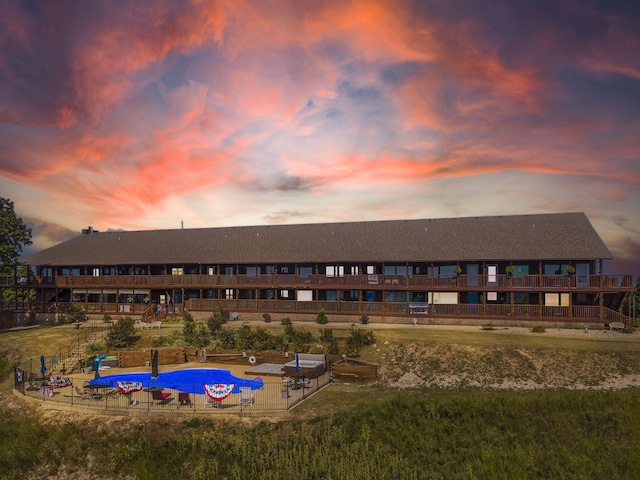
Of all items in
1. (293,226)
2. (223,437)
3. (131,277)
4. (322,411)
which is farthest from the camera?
(293,226)

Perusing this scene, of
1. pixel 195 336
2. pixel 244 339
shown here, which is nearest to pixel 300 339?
pixel 244 339

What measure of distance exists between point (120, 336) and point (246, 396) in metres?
17.1

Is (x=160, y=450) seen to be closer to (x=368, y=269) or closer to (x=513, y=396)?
(x=513, y=396)

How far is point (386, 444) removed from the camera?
22953mm

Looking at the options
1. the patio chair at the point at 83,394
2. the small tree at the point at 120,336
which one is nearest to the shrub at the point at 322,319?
the small tree at the point at 120,336

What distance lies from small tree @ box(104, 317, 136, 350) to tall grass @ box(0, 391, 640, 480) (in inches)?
496

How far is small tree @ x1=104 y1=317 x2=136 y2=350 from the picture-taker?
38.5 metres

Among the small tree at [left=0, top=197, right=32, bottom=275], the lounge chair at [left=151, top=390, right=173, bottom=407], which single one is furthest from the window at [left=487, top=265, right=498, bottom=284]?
the small tree at [left=0, top=197, right=32, bottom=275]

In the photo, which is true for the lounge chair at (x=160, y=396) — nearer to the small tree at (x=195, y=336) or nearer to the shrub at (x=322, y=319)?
the small tree at (x=195, y=336)

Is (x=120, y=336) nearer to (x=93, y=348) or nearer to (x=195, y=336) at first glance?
(x=93, y=348)

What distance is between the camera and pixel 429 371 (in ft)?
100

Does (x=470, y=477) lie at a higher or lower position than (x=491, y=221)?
lower

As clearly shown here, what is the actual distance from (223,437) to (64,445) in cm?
834

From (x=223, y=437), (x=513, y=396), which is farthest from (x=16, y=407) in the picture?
(x=513, y=396)
